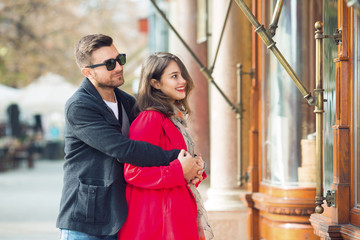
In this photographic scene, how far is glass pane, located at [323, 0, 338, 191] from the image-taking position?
3.99 metres

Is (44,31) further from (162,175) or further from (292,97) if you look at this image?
(162,175)

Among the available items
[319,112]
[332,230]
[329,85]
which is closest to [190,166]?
[319,112]

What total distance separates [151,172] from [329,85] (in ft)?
5.13

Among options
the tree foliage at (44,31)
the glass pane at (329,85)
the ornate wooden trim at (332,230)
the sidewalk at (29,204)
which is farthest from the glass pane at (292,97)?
the tree foliage at (44,31)

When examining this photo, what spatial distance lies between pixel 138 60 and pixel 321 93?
29.8 m

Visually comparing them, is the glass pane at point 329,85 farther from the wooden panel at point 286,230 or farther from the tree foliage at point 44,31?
the tree foliage at point 44,31

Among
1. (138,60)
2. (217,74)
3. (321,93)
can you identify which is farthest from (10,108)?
(321,93)

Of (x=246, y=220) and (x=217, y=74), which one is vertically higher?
(x=217, y=74)

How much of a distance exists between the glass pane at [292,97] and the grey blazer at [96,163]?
6.57 feet

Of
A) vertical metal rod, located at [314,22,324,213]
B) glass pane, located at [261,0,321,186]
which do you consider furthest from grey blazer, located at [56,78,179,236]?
glass pane, located at [261,0,321,186]

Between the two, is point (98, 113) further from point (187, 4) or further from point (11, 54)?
point (11, 54)

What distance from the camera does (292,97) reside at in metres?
4.99

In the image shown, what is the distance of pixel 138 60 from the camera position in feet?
109

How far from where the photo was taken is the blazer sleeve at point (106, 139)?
3.09m
